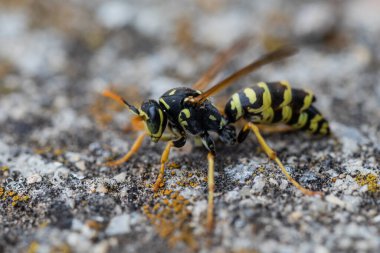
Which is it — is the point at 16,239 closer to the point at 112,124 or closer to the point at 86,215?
the point at 86,215

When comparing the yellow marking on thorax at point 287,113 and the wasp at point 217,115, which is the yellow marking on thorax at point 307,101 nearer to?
the wasp at point 217,115

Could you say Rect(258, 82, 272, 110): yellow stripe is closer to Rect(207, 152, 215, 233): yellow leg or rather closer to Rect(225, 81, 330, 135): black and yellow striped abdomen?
Rect(225, 81, 330, 135): black and yellow striped abdomen

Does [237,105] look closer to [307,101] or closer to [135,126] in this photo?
[307,101]

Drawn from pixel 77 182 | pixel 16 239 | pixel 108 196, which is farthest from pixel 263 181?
pixel 16 239

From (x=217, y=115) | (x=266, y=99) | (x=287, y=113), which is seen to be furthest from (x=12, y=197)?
(x=287, y=113)

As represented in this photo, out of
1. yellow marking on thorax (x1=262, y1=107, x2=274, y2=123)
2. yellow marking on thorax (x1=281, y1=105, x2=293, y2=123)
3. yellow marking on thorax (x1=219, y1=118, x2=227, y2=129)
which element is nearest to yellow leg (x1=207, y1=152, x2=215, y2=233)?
yellow marking on thorax (x1=219, y1=118, x2=227, y2=129)
